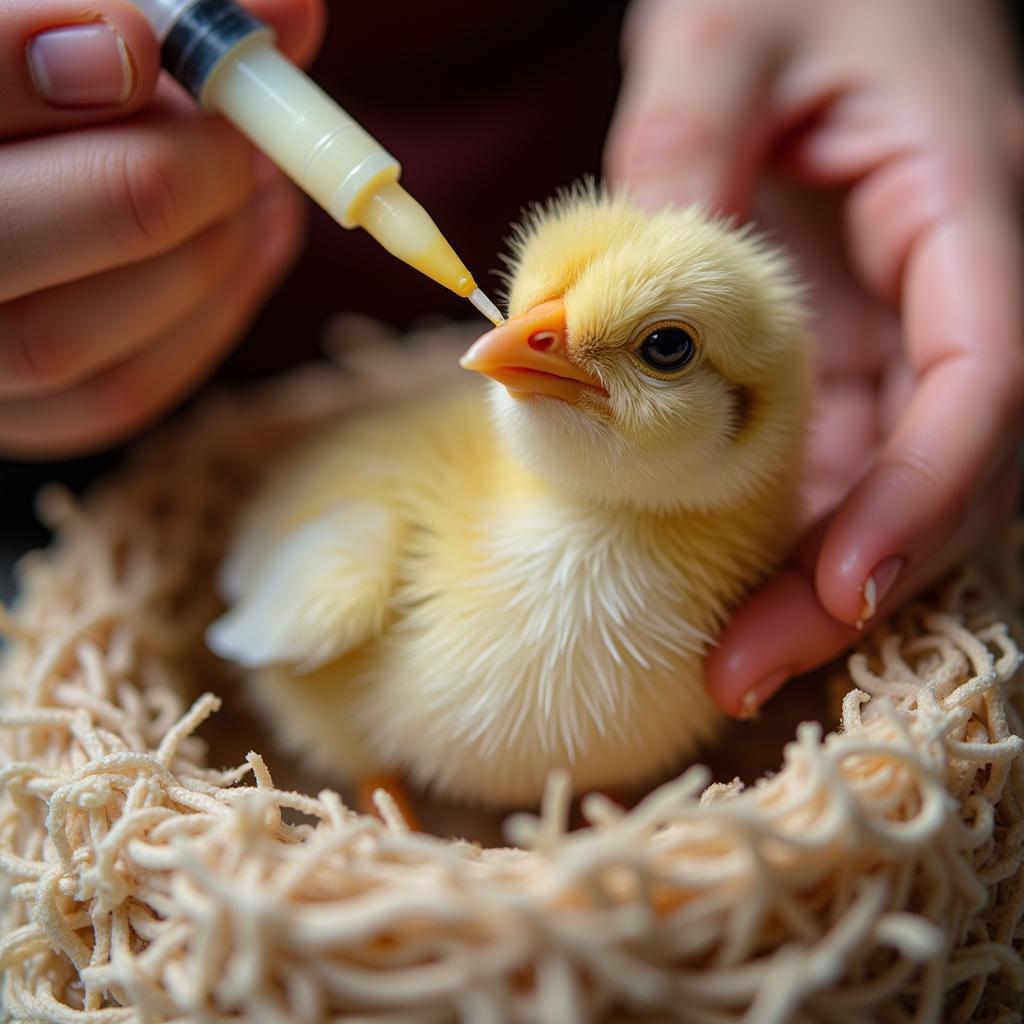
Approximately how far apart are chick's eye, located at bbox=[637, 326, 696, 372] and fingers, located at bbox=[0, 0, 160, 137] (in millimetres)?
456

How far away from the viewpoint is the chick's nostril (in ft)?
2.33

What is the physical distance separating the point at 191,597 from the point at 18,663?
23 centimetres

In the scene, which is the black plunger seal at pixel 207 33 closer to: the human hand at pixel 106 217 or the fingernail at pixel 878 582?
the human hand at pixel 106 217

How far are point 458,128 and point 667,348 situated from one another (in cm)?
95

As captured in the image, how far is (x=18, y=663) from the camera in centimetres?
94

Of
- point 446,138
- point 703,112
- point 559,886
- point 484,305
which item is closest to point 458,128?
point 446,138

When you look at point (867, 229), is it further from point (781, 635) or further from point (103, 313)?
point (103, 313)

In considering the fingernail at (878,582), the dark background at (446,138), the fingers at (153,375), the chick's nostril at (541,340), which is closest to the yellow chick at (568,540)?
the chick's nostril at (541,340)

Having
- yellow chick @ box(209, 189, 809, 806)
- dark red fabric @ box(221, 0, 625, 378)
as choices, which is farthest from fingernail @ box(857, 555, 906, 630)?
dark red fabric @ box(221, 0, 625, 378)

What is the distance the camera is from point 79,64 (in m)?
0.79

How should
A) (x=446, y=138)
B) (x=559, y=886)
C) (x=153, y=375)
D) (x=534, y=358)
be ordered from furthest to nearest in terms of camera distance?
(x=446, y=138), (x=153, y=375), (x=534, y=358), (x=559, y=886)

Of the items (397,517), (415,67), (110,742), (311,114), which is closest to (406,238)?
(311,114)

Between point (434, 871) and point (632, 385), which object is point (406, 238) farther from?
point (434, 871)

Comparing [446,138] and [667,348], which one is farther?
[446,138]
